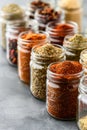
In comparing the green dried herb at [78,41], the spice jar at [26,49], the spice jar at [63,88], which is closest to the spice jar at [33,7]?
the spice jar at [26,49]

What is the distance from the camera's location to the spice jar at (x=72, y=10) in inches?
77.0

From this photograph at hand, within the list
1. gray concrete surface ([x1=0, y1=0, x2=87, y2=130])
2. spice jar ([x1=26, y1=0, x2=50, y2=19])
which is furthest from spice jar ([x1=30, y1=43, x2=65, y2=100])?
spice jar ([x1=26, y1=0, x2=50, y2=19])

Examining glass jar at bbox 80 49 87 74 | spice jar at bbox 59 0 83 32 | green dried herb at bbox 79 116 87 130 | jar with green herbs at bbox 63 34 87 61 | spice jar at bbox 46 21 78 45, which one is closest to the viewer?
green dried herb at bbox 79 116 87 130

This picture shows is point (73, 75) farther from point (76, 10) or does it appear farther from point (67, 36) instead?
point (76, 10)

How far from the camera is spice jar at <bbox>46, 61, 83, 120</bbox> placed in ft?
4.34

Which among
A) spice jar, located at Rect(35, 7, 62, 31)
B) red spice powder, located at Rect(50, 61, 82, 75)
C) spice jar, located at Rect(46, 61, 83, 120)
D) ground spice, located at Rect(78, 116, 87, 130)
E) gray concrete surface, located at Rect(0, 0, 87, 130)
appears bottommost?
gray concrete surface, located at Rect(0, 0, 87, 130)

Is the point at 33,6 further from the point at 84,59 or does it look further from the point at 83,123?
the point at 83,123

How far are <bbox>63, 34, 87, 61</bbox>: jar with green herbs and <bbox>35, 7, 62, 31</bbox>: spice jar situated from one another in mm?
306

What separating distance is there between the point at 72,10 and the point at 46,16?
0.18 m

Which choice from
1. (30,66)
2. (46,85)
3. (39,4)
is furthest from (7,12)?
(46,85)

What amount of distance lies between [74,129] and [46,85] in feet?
0.57

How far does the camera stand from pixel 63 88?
1321mm

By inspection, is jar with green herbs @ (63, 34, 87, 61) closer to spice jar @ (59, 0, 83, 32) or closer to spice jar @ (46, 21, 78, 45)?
spice jar @ (46, 21, 78, 45)

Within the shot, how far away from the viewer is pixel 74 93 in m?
1.33
